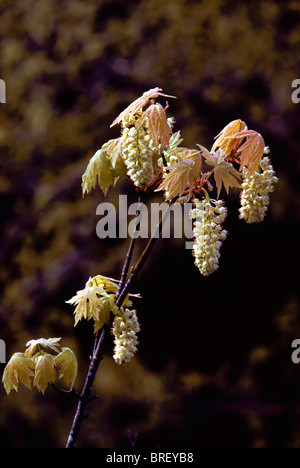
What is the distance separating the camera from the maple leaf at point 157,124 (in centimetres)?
68

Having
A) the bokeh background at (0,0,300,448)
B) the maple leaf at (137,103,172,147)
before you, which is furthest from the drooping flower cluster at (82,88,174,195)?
the bokeh background at (0,0,300,448)

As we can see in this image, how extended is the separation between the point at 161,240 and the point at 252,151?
0.51 meters

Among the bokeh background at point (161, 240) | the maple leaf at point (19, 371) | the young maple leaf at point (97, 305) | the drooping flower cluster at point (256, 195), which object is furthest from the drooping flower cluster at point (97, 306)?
the bokeh background at point (161, 240)

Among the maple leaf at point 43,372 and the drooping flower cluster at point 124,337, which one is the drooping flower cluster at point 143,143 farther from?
the maple leaf at point 43,372

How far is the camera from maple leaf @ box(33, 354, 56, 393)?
0.78 metres

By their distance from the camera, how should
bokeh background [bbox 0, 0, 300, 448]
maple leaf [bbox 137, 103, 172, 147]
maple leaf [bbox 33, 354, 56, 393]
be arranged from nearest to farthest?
maple leaf [bbox 137, 103, 172, 147], maple leaf [bbox 33, 354, 56, 393], bokeh background [bbox 0, 0, 300, 448]

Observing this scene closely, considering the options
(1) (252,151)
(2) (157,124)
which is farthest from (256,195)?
(2) (157,124)

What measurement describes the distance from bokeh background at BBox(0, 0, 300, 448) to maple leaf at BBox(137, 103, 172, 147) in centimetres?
50

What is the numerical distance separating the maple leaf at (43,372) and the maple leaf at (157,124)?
1.29 ft

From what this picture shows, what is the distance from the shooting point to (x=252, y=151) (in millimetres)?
699

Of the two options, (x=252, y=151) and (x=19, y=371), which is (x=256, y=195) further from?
(x=19, y=371)

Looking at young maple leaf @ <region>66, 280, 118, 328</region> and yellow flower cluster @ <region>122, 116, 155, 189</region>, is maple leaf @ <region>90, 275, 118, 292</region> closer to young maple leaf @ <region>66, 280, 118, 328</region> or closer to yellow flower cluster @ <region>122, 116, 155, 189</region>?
young maple leaf @ <region>66, 280, 118, 328</region>

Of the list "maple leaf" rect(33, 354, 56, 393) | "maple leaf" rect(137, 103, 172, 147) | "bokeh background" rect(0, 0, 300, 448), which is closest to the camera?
"maple leaf" rect(137, 103, 172, 147)

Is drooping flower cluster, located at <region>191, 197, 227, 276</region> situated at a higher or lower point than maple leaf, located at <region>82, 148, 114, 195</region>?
lower
